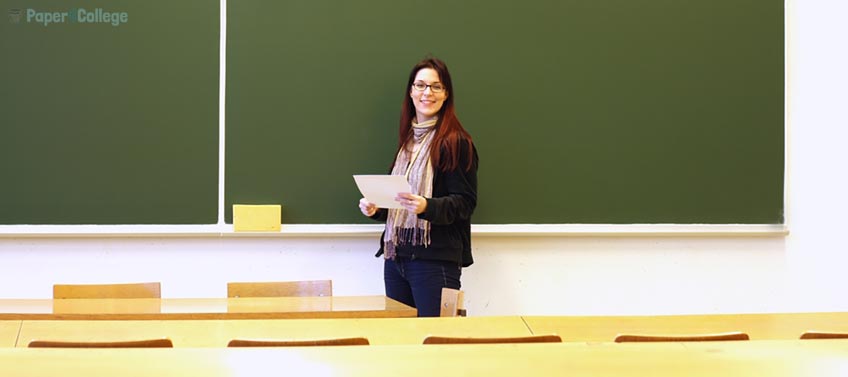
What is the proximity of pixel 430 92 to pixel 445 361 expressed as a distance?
8.15 feet

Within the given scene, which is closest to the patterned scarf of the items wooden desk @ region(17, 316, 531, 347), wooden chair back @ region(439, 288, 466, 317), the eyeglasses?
the eyeglasses

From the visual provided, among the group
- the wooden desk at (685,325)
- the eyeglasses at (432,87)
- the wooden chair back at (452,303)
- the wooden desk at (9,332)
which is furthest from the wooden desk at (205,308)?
the eyeglasses at (432,87)

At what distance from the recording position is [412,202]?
3.96m

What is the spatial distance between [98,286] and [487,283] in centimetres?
193

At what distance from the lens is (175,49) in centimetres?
469

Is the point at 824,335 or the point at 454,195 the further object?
the point at 454,195

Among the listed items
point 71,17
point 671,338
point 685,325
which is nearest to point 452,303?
point 685,325

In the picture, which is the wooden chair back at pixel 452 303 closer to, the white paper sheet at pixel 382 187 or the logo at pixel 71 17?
the white paper sheet at pixel 382 187

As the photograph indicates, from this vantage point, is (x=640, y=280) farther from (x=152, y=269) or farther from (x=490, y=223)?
(x=152, y=269)

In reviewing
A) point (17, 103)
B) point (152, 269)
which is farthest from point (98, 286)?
point (17, 103)

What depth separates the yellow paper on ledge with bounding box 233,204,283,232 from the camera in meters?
4.69

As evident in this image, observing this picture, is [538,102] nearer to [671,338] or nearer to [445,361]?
[671,338]

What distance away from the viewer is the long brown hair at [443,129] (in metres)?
4.19

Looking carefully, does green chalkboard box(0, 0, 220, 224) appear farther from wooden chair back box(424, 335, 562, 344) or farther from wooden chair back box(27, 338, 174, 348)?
wooden chair back box(424, 335, 562, 344)
